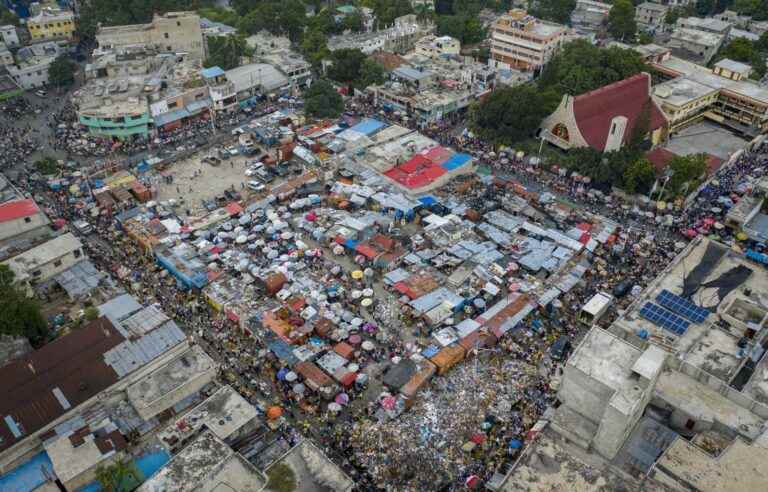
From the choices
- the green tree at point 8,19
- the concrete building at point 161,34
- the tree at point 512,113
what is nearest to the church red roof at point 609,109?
the tree at point 512,113

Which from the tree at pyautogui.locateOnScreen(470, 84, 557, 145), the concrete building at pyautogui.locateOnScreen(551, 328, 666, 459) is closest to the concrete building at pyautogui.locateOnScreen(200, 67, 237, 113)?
the tree at pyautogui.locateOnScreen(470, 84, 557, 145)

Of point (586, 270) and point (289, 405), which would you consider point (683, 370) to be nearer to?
point (586, 270)

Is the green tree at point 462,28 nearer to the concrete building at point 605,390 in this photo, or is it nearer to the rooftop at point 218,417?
the concrete building at point 605,390

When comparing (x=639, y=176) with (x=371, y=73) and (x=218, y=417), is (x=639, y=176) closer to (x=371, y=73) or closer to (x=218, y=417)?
(x=371, y=73)

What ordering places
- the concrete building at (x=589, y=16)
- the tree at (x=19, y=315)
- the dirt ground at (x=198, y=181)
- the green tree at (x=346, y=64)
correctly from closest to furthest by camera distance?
the tree at (x=19, y=315) → the dirt ground at (x=198, y=181) → the green tree at (x=346, y=64) → the concrete building at (x=589, y=16)

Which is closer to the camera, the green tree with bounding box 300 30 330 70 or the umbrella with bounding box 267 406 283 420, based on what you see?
the umbrella with bounding box 267 406 283 420

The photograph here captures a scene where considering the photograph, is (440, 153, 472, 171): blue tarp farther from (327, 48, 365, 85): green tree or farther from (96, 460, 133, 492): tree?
(96, 460, 133, 492): tree
